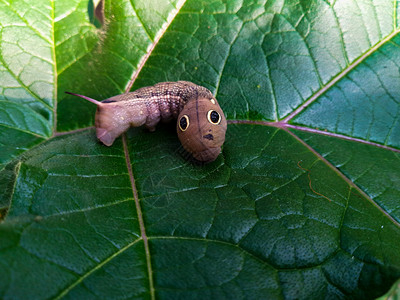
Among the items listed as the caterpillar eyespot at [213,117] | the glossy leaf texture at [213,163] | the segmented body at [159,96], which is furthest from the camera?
the segmented body at [159,96]

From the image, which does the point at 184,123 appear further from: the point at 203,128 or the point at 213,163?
the point at 213,163

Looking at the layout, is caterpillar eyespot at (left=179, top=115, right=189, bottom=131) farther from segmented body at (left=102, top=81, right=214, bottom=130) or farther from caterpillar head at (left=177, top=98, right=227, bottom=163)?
segmented body at (left=102, top=81, right=214, bottom=130)

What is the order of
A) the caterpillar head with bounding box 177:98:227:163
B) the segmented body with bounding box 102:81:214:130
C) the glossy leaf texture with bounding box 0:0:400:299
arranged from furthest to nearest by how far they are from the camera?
1. the segmented body with bounding box 102:81:214:130
2. the caterpillar head with bounding box 177:98:227:163
3. the glossy leaf texture with bounding box 0:0:400:299

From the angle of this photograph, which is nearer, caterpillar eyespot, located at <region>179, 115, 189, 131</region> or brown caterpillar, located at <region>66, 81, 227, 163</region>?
brown caterpillar, located at <region>66, 81, 227, 163</region>

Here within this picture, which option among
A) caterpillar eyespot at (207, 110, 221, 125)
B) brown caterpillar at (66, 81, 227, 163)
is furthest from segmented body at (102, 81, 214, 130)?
caterpillar eyespot at (207, 110, 221, 125)

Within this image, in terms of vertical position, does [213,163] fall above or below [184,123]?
below

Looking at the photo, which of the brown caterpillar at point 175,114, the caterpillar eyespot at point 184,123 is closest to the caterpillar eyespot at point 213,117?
the brown caterpillar at point 175,114

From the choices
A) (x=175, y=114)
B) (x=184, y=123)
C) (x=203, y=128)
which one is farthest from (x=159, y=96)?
(x=203, y=128)

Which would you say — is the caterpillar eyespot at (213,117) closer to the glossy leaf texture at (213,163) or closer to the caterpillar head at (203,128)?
the caterpillar head at (203,128)
